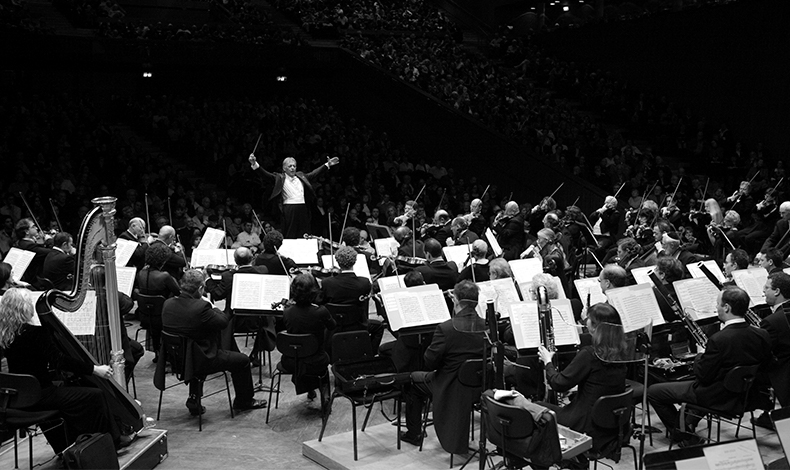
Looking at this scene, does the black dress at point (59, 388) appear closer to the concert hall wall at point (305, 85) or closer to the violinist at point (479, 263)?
the violinist at point (479, 263)

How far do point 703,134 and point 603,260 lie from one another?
8738 mm

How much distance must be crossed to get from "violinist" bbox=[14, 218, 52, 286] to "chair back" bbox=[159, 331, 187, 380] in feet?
9.94

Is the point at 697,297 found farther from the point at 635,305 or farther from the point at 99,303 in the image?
the point at 99,303

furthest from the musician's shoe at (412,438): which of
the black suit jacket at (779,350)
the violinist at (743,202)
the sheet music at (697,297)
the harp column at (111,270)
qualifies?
the violinist at (743,202)

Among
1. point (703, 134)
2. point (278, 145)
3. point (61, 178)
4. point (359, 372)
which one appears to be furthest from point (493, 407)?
point (703, 134)

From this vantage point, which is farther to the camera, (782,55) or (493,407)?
(782,55)

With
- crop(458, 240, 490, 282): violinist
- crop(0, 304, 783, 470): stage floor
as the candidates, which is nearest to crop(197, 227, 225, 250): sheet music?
crop(0, 304, 783, 470): stage floor

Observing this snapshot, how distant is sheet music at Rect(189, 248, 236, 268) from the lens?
878cm

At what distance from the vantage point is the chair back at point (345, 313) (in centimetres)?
752

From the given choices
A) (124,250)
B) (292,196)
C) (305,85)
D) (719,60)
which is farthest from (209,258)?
(719,60)

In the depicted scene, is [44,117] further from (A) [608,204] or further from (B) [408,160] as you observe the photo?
(A) [608,204]

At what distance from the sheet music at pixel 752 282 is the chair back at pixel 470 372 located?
Result: 9.87 ft

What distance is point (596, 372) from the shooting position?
5391 millimetres

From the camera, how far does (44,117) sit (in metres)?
16.5
